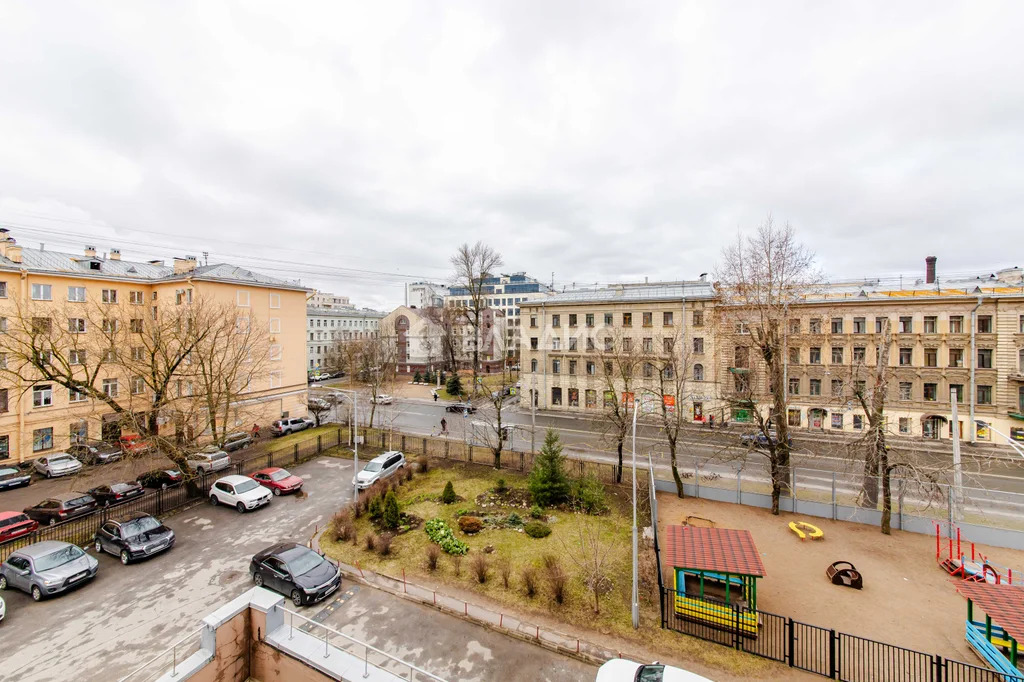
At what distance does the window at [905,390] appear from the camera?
1297 inches

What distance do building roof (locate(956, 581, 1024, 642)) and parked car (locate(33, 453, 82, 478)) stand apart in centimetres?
4020

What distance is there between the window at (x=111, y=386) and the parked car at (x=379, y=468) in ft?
70.5

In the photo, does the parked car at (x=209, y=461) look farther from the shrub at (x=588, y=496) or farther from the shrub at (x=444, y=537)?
the shrub at (x=588, y=496)

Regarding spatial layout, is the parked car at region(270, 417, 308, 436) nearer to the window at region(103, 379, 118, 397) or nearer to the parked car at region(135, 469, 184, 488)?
the parked car at region(135, 469, 184, 488)

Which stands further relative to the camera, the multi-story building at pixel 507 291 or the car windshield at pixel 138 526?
the multi-story building at pixel 507 291

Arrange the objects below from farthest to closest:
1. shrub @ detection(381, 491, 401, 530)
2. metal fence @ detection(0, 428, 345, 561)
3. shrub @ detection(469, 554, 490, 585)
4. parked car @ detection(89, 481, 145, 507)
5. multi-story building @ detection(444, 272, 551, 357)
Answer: multi-story building @ detection(444, 272, 551, 357) < parked car @ detection(89, 481, 145, 507) < shrub @ detection(381, 491, 401, 530) < metal fence @ detection(0, 428, 345, 561) < shrub @ detection(469, 554, 490, 585)

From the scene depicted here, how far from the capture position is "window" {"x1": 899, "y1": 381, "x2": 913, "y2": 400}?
32.9 m

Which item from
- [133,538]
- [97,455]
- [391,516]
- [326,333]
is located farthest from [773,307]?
[326,333]

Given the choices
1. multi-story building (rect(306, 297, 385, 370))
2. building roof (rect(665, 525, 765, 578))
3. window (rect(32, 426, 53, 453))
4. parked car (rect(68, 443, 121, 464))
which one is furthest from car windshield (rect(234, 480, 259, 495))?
multi-story building (rect(306, 297, 385, 370))

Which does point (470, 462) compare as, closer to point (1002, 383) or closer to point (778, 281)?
point (778, 281)

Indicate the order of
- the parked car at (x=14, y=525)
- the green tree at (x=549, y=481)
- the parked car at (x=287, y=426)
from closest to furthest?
the parked car at (x=14, y=525), the green tree at (x=549, y=481), the parked car at (x=287, y=426)

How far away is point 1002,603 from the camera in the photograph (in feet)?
33.6

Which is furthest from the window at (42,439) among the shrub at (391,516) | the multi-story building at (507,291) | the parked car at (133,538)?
the multi-story building at (507,291)

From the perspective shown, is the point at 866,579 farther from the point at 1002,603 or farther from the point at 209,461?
the point at 209,461
